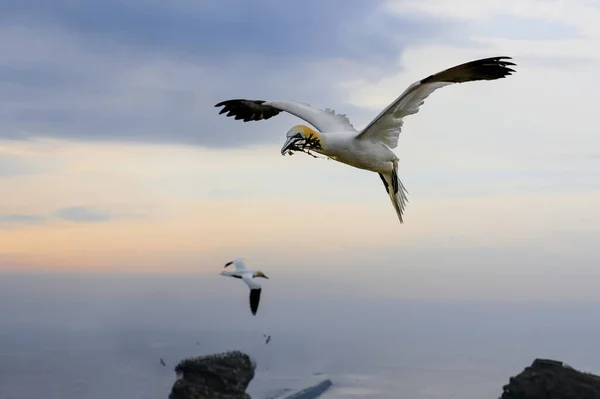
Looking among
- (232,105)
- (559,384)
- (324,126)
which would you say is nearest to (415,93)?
(324,126)

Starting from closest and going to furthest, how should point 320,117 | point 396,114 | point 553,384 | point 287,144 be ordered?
point 287,144, point 396,114, point 320,117, point 553,384

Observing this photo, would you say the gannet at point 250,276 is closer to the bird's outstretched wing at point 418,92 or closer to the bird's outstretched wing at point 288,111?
the bird's outstretched wing at point 288,111

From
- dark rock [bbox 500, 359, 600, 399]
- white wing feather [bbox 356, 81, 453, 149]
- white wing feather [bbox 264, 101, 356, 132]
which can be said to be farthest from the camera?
dark rock [bbox 500, 359, 600, 399]

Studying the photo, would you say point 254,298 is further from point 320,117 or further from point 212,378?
point 212,378

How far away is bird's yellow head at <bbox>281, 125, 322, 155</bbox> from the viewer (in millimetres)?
12062

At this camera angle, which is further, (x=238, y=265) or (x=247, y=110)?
(x=238, y=265)

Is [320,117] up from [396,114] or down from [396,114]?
up

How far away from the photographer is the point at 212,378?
138 m

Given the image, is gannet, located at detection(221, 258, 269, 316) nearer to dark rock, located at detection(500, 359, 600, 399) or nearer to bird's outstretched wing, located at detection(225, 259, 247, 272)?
bird's outstretched wing, located at detection(225, 259, 247, 272)

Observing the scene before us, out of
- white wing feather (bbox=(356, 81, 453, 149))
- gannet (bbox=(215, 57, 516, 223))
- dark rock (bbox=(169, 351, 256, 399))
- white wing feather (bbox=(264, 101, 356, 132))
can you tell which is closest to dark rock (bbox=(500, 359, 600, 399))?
dark rock (bbox=(169, 351, 256, 399))

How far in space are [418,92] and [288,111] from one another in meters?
4.02

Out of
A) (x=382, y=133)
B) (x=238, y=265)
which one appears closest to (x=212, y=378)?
(x=238, y=265)

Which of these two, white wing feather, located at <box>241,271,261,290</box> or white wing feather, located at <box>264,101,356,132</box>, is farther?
white wing feather, located at <box>241,271,261,290</box>

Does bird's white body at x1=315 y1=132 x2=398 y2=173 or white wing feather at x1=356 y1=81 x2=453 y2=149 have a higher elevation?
white wing feather at x1=356 y1=81 x2=453 y2=149
